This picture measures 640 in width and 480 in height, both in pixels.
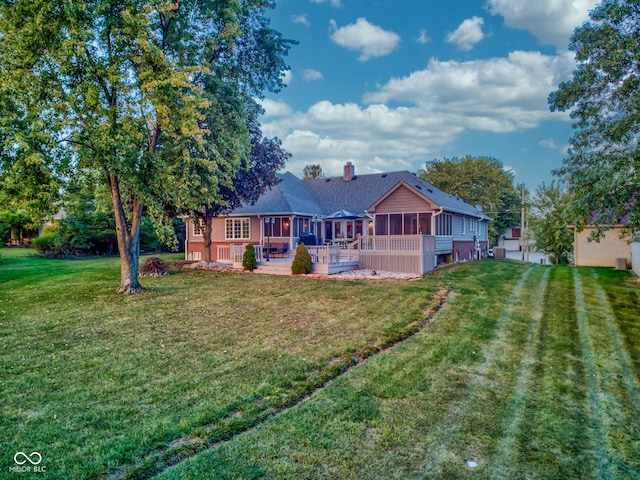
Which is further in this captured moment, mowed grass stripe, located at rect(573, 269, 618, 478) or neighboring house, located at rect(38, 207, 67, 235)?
neighboring house, located at rect(38, 207, 67, 235)

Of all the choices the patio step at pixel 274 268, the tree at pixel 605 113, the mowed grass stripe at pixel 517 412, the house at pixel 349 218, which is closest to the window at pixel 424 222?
the house at pixel 349 218

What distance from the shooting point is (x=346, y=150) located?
34281mm

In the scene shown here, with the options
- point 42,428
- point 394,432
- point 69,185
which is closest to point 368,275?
point 69,185

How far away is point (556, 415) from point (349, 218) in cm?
1709

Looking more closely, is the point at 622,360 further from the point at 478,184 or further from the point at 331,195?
the point at 478,184

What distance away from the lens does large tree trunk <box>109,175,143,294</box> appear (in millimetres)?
11930

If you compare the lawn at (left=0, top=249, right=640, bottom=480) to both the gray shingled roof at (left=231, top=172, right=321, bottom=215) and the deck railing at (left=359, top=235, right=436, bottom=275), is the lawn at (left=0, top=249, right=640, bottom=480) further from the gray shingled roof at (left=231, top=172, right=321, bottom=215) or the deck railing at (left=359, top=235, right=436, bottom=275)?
the gray shingled roof at (left=231, top=172, right=321, bottom=215)

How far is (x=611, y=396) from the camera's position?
5148 millimetres

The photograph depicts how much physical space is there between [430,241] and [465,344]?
9.80 meters

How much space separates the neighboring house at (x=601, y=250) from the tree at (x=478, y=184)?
80.0 ft

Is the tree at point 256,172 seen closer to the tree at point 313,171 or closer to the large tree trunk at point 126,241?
the large tree trunk at point 126,241

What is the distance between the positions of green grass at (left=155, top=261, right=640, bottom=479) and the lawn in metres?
0.02

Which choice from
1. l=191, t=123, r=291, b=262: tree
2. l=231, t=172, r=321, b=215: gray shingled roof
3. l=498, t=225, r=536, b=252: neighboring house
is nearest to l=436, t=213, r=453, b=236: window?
l=231, t=172, r=321, b=215: gray shingled roof

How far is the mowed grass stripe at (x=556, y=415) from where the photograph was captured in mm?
3547
